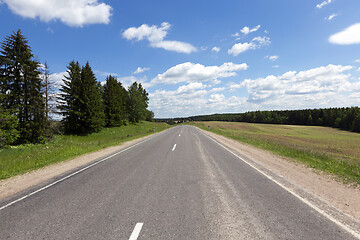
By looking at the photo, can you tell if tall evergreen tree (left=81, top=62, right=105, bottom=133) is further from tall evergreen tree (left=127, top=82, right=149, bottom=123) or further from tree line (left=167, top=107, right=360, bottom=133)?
tree line (left=167, top=107, right=360, bottom=133)

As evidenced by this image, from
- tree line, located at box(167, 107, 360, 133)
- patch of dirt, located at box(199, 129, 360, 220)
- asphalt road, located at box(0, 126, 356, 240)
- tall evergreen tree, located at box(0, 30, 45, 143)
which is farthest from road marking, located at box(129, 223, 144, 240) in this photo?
tree line, located at box(167, 107, 360, 133)

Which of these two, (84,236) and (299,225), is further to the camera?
(299,225)

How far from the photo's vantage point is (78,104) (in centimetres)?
3009

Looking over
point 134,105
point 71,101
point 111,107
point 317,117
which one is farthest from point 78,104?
point 317,117

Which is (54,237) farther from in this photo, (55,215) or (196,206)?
(196,206)

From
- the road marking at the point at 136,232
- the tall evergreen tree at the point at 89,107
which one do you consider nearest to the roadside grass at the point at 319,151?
the road marking at the point at 136,232

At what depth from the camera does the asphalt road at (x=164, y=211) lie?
9.32ft

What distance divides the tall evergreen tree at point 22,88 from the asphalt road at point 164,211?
1810cm

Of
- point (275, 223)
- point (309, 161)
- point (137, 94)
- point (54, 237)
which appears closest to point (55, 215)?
point (54, 237)

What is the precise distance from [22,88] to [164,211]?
22.7 meters

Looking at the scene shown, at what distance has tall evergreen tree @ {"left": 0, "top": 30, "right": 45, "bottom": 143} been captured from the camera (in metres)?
17.2

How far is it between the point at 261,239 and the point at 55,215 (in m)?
3.99

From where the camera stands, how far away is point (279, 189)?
4840 millimetres

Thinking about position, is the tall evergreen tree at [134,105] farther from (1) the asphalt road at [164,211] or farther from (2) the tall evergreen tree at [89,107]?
(1) the asphalt road at [164,211]
